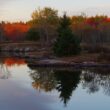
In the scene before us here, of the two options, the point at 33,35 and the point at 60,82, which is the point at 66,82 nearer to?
the point at 60,82

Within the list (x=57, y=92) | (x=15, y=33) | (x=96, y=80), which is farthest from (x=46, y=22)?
(x=57, y=92)

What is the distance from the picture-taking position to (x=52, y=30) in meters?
106

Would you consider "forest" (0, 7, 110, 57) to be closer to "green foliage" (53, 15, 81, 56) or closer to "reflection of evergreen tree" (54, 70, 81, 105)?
"green foliage" (53, 15, 81, 56)

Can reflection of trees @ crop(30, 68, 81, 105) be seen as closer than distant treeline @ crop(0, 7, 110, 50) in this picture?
Yes

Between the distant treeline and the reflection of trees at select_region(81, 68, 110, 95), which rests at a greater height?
the distant treeline

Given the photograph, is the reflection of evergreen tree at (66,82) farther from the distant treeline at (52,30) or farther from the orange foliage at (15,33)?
the orange foliage at (15,33)

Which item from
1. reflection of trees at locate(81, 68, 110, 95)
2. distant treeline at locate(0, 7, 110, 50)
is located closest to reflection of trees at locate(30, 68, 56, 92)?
reflection of trees at locate(81, 68, 110, 95)

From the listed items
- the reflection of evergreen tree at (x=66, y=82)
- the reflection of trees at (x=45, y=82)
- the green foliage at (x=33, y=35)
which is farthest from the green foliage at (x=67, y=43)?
the green foliage at (x=33, y=35)

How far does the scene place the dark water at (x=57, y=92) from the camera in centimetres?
2311

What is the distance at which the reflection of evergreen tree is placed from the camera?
1062 inches

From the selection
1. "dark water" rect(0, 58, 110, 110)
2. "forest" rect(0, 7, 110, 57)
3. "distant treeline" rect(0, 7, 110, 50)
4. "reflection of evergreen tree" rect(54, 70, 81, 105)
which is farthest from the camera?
"distant treeline" rect(0, 7, 110, 50)

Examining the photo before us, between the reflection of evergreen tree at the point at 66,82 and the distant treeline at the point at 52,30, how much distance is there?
4094 centimetres

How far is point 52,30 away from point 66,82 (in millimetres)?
72642

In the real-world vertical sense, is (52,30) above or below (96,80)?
above
